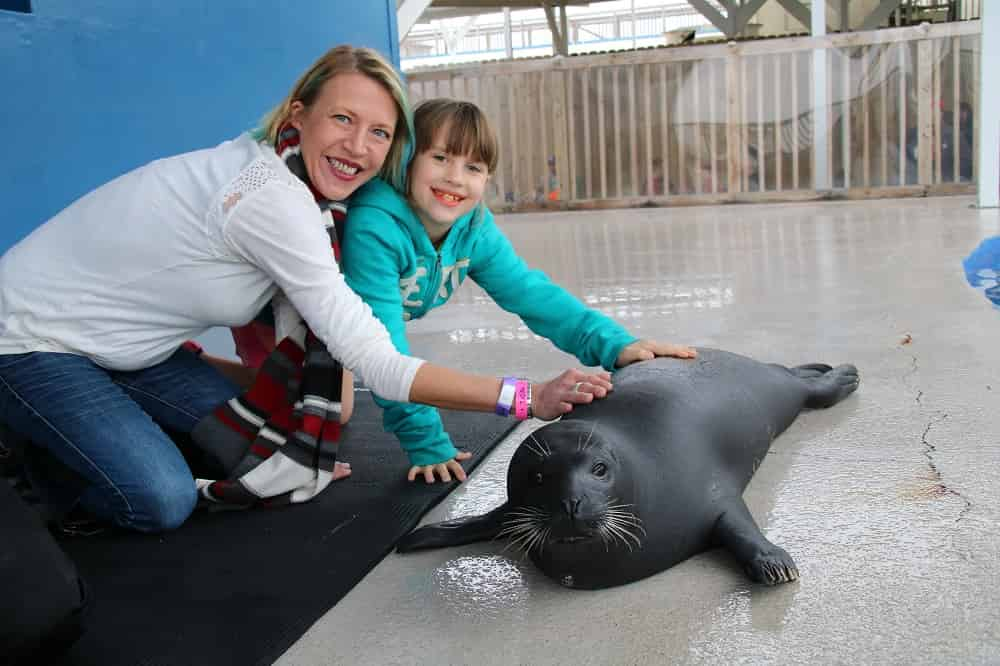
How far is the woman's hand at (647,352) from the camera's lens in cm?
268

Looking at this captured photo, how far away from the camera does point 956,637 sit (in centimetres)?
166

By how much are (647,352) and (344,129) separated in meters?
1.02

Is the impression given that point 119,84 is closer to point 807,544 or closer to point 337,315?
point 337,315

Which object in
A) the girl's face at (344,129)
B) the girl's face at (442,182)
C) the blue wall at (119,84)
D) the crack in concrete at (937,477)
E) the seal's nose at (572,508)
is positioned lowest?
the crack in concrete at (937,477)

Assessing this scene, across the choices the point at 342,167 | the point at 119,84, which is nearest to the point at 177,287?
the point at 342,167

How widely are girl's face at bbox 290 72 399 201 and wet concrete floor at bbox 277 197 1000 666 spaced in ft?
3.00

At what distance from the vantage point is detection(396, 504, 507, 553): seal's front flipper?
2180 millimetres

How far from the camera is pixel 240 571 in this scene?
6.98 ft

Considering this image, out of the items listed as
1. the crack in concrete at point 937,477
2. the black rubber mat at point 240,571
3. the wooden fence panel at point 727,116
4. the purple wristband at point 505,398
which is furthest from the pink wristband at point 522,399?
the wooden fence panel at point 727,116

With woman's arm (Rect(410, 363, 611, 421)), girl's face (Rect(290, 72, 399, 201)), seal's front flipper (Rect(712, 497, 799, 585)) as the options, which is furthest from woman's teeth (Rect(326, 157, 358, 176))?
seal's front flipper (Rect(712, 497, 799, 585))

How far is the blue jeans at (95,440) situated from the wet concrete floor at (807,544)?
2.03ft

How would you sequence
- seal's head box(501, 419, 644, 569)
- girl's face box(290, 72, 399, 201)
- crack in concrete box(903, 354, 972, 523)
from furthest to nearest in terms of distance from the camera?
girl's face box(290, 72, 399, 201) → crack in concrete box(903, 354, 972, 523) → seal's head box(501, 419, 644, 569)

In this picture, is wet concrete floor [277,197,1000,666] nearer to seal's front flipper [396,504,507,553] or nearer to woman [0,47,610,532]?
seal's front flipper [396,504,507,553]

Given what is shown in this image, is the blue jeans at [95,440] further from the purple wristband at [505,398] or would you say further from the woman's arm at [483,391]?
the purple wristband at [505,398]
